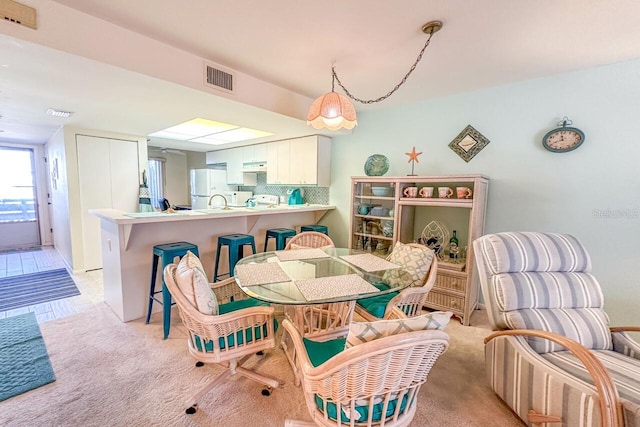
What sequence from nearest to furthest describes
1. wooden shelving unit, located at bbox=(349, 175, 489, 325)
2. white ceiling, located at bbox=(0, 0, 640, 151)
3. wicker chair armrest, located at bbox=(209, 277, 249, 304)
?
white ceiling, located at bbox=(0, 0, 640, 151), wicker chair armrest, located at bbox=(209, 277, 249, 304), wooden shelving unit, located at bbox=(349, 175, 489, 325)

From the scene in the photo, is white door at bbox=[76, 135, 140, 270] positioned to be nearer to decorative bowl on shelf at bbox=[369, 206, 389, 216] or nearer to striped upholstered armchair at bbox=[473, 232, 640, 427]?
decorative bowl on shelf at bbox=[369, 206, 389, 216]

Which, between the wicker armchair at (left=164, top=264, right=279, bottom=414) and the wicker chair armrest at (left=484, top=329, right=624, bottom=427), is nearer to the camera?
the wicker chair armrest at (left=484, top=329, right=624, bottom=427)

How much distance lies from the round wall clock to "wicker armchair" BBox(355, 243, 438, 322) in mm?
1780

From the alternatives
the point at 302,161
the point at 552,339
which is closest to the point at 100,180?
the point at 302,161

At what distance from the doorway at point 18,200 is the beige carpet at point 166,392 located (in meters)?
4.85

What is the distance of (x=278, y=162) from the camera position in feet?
15.5

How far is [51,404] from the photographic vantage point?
5.35ft

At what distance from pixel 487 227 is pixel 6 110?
572 centimetres

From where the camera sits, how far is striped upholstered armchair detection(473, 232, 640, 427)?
4.00 feet

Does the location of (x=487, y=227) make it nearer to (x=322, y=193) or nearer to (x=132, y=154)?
(x=322, y=193)

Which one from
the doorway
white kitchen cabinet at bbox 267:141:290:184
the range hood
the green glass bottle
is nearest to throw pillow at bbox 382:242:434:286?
the green glass bottle

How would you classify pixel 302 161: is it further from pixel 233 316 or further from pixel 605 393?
pixel 605 393

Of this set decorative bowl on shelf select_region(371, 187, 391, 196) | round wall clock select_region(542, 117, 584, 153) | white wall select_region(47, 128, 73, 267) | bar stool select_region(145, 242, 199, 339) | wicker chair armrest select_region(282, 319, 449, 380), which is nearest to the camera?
wicker chair armrest select_region(282, 319, 449, 380)

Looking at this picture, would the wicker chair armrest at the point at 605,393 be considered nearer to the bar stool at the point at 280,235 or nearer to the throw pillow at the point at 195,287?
the throw pillow at the point at 195,287
